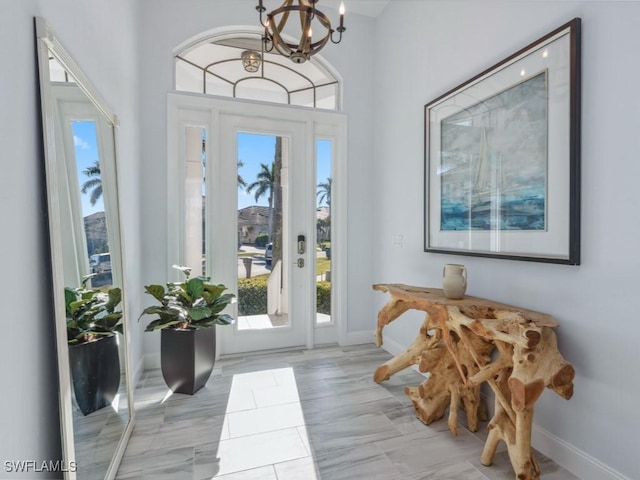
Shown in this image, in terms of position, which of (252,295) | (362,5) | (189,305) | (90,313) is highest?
(362,5)

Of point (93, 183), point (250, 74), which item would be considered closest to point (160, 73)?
point (250, 74)

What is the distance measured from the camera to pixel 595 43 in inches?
59.9

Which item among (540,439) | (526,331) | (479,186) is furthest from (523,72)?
(540,439)

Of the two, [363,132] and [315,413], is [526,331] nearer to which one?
[315,413]

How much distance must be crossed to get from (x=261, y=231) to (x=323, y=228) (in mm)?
638

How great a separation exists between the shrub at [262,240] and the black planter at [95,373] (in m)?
1.66

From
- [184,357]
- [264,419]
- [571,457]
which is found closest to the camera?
[571,457]

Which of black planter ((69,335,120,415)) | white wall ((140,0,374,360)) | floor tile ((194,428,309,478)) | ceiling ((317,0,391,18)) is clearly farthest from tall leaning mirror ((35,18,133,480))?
ceiling ((317,0,391,18))

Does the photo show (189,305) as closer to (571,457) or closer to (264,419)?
(264,419)

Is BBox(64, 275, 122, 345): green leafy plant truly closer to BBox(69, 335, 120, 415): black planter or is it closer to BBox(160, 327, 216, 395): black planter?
BBox(69, 335, 120, 415): black planter

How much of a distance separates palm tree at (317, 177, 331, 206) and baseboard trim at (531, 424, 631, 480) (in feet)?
7.95

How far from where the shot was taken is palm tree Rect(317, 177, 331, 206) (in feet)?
11.1

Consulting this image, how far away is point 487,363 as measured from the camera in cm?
192

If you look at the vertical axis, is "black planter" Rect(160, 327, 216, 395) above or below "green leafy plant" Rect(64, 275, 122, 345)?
below
